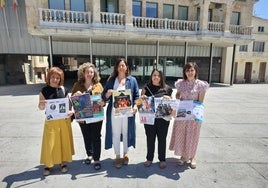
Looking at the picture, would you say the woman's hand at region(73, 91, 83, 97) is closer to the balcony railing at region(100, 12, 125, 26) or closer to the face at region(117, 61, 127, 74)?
the face at region(117, 61, 127, 74)

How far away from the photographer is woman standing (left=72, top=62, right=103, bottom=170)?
10.1 ft

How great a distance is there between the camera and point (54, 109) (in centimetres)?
293

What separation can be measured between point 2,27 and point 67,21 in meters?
8.05

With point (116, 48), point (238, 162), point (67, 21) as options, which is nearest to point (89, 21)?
point (67, 21)

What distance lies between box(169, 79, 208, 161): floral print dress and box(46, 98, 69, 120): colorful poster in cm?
194

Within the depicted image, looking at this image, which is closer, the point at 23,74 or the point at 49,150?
the point at 49,150

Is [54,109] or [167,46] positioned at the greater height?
[167,46]

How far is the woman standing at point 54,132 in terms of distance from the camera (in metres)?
2.95

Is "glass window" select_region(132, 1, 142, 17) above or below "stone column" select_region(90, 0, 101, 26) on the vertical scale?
above

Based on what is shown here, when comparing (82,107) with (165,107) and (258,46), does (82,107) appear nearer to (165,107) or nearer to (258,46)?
(165,107)

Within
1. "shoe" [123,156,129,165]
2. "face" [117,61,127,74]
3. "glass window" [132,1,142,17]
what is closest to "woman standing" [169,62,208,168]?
"shoe" [123,156,129,165]

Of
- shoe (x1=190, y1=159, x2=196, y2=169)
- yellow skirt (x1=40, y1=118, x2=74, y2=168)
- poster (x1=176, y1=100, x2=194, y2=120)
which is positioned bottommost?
shoe (x1=190, y1=159, x2=196, y2=169)

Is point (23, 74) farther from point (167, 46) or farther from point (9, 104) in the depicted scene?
→ point (167, 46)

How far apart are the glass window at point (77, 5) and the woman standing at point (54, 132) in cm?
1042
